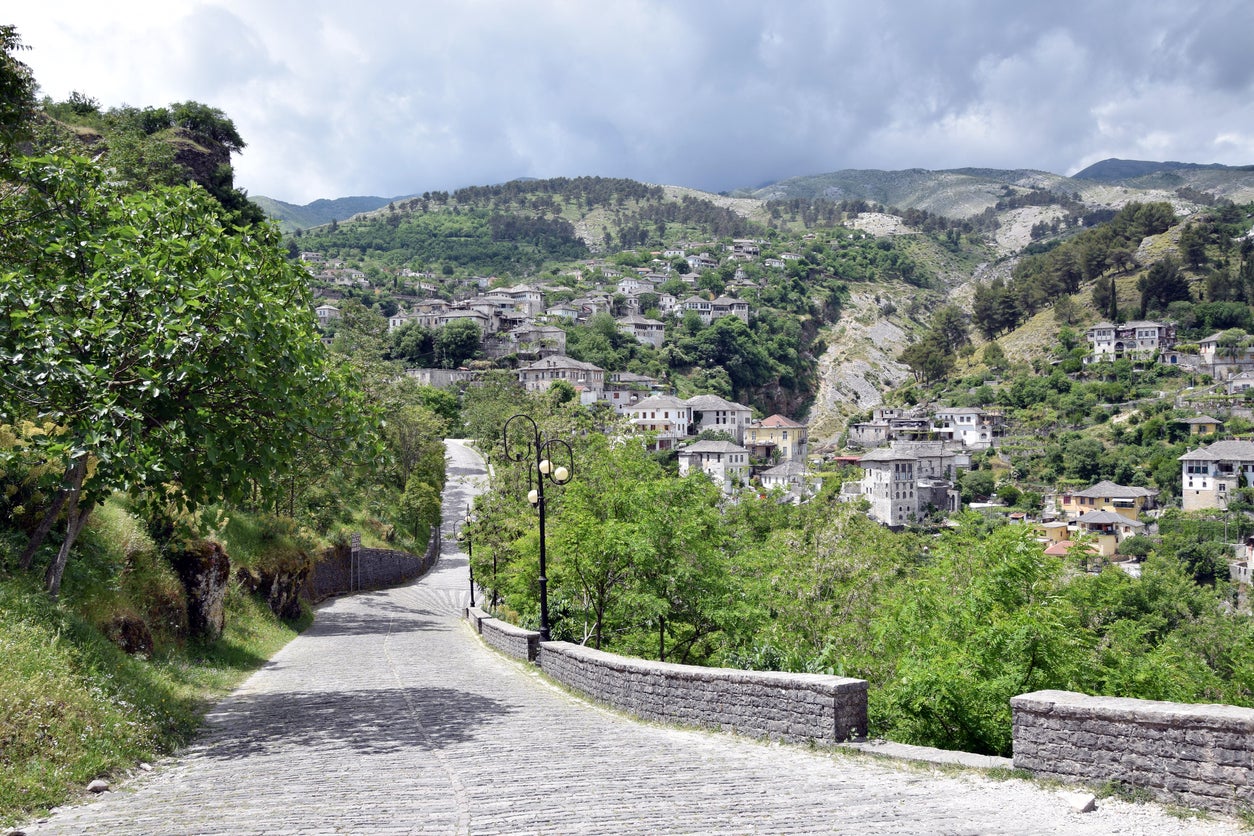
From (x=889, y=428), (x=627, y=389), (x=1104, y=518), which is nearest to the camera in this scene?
(x=1104, y=518)

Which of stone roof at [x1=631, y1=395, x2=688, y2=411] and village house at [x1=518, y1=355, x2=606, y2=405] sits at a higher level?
village house at [x1=518, y1=355, x2=606, y2=405]

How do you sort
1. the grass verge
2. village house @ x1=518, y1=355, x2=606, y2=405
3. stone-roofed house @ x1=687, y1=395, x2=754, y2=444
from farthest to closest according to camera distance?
stone-roofed house @ x1=687, y1=395, x2=754, y2=444, village house @ x1=518, y1=355, x2=606, y2=405, the grass verge

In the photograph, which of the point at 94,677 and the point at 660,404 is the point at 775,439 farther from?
the point at 94,677

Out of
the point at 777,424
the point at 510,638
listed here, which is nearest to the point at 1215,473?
the point at 777,424

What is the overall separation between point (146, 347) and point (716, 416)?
99.9m

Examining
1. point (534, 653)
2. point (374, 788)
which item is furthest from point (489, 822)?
point (534, 653)

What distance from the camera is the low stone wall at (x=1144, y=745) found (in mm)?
5543

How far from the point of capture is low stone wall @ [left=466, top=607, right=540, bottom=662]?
15289 millimetres

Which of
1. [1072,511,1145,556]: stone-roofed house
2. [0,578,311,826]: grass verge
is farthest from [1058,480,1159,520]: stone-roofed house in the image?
[0,578,311,826]: grass verge

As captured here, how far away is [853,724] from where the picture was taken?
8164mm

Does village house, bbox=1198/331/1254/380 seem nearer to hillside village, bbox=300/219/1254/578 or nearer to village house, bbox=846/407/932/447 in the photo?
hillside village, bbox=300/219/1254/578

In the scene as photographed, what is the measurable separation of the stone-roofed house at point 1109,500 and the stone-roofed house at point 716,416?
1558 inches

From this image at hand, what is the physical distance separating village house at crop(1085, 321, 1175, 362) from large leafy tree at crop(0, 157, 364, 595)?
12595 cm

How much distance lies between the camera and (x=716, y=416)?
107438 millimetres
